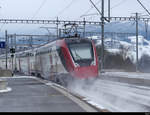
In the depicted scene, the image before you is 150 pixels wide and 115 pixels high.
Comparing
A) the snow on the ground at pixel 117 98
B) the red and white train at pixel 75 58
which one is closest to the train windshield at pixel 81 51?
the red and white train at pixel 75 58

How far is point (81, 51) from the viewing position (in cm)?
2711

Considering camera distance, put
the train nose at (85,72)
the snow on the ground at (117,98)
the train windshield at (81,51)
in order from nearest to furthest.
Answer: the snow on the ground at (117,98) → the train nose at (85,72) → the train windshield at (81,51)

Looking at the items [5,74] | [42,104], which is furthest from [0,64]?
[42,104]

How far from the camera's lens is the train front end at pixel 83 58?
26453 mm

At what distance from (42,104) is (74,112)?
107 inches

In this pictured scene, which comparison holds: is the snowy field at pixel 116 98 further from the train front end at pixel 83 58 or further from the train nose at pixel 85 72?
the train front end at pixel 83 58

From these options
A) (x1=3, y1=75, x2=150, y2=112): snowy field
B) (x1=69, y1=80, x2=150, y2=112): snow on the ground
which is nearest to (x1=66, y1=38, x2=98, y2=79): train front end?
(x1=3, y1=75, x2=150, y2=112): snowy field

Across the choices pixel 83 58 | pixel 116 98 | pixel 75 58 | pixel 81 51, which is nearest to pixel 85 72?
pixel 83 58

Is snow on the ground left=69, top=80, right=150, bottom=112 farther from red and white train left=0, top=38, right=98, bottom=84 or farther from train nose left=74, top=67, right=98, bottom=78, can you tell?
red and white train left=0, top=38, right=98, bottom=84

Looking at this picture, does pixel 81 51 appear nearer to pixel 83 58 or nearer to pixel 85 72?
pixel 83 58

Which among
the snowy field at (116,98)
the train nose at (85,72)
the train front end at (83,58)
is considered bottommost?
the snowy field at (116,98)

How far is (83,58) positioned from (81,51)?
22.8 inches

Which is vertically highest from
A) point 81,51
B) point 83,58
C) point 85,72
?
point 81,51

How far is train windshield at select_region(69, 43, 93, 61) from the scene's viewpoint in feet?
87.9
